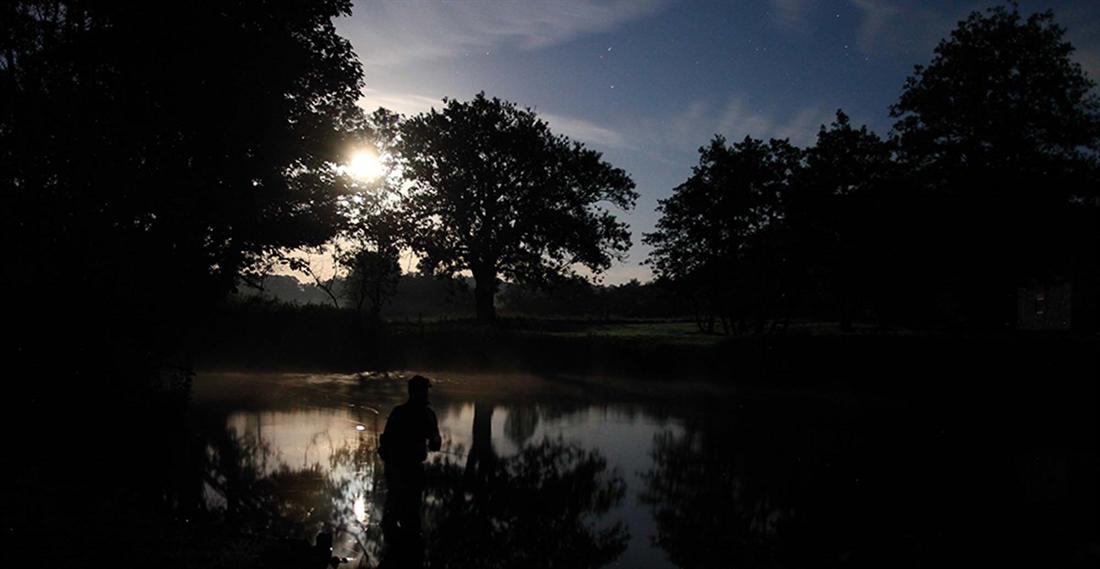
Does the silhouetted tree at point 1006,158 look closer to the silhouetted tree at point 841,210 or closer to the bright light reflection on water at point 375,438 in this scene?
the silhouetted tree at point 841,210

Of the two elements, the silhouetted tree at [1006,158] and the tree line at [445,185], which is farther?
the silhouetted tree at [1006,158]

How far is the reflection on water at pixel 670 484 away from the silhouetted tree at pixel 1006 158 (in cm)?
1410

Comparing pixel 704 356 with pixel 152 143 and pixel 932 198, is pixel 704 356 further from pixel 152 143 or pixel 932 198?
pixel 152 143

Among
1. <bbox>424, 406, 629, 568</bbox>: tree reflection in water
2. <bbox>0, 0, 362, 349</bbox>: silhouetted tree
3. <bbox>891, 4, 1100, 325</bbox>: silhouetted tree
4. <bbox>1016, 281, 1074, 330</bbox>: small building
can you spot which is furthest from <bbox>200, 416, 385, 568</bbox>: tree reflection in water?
<bbox>1016, 281, 1074, 330</bbox>: small building

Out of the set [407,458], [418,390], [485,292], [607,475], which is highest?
[485,292]

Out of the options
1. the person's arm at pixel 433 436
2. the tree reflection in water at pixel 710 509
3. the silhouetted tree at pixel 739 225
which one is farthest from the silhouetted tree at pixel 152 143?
the silhouetted tree at pixel 739 225

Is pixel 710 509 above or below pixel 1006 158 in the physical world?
below

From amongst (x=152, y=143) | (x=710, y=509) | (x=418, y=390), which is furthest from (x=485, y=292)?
(x=418, y=390)

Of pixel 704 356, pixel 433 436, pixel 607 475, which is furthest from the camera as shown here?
pixel 704 356

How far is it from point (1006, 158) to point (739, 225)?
45.2ft

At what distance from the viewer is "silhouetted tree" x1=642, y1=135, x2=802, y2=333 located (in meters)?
40.5

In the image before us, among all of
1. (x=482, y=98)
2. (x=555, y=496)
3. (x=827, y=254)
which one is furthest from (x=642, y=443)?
(x=482, y=98)

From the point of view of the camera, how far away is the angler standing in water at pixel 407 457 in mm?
10281

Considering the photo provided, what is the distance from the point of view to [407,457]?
410 inches
